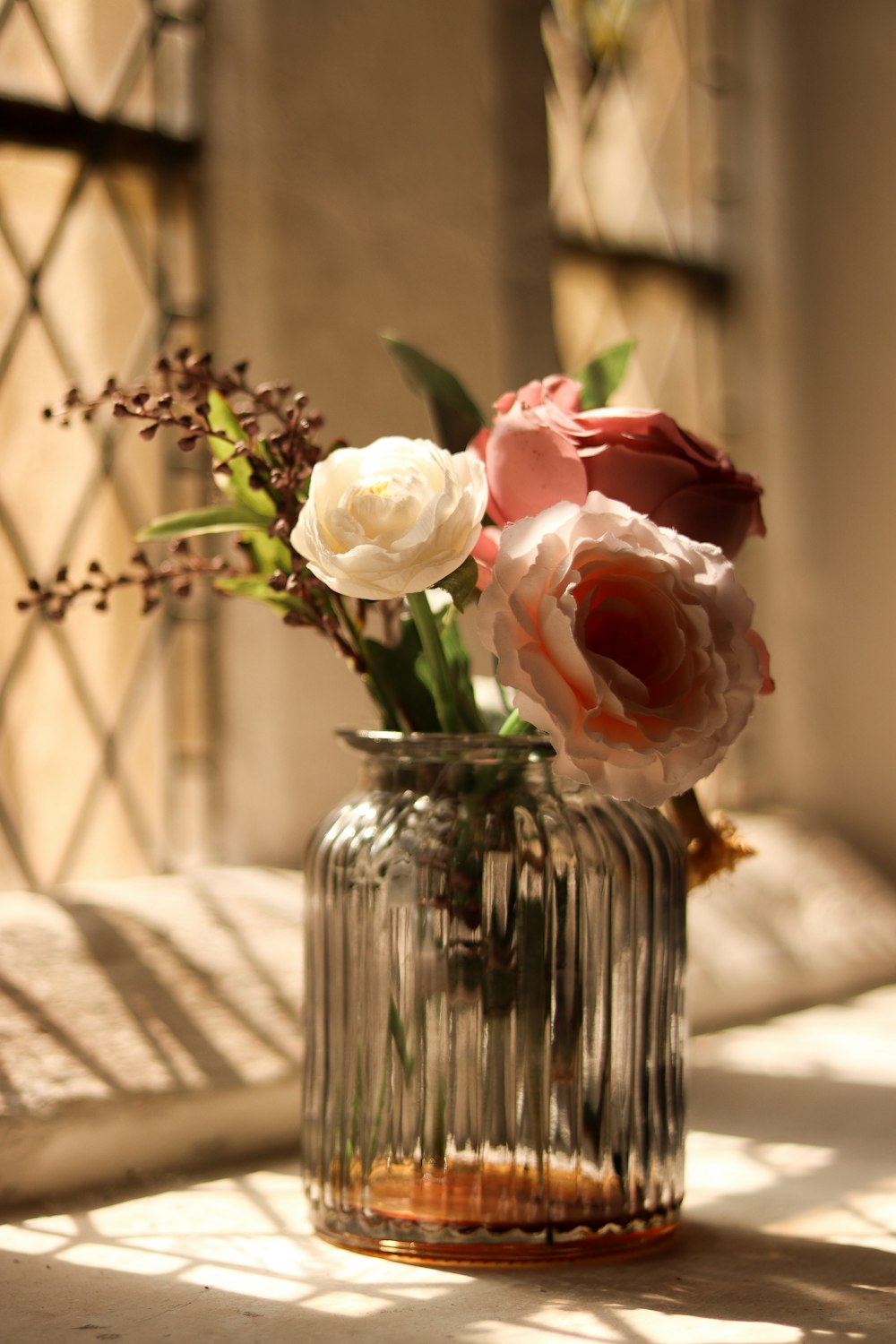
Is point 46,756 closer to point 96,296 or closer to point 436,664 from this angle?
point 96,296

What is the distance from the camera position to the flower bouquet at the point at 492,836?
60cm

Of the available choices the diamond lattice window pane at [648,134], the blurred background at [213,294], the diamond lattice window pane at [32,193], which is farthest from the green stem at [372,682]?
the diamond lattice window pane at [648,134]

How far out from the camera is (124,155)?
1175mm

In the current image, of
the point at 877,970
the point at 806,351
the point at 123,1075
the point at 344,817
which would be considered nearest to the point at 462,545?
the point at 344,817

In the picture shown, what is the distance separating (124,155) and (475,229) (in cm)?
31

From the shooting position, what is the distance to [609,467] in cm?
66

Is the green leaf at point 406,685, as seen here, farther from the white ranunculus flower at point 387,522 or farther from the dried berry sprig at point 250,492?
the white ranunculus flower at point 387,522

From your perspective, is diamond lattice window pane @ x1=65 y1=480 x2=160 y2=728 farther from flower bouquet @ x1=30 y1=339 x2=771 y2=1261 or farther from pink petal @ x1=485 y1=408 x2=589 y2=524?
pink petal @ x1=485 y1=408 x2=589 y2=524

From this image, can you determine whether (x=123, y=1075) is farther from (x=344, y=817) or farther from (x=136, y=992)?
(x=344, y=817)

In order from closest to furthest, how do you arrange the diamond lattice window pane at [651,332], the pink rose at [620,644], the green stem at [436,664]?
the pink rose at [620,644] < the green stem at [436,664] < the diamond lattice window pane at [651,332]

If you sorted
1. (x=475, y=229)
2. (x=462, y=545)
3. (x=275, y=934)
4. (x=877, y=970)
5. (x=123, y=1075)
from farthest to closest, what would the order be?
(x=877, y=970) → (x=475, y=229) → (x=275, y=934) → (x=123, y=1075) → (x=462, y=545)

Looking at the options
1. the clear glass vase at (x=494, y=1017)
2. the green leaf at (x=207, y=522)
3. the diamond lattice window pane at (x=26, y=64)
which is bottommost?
the clear glass vase at (x=494, y=1017)

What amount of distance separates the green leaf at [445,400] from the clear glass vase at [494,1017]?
0.18 meters

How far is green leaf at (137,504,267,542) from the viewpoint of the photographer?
0.73 m
